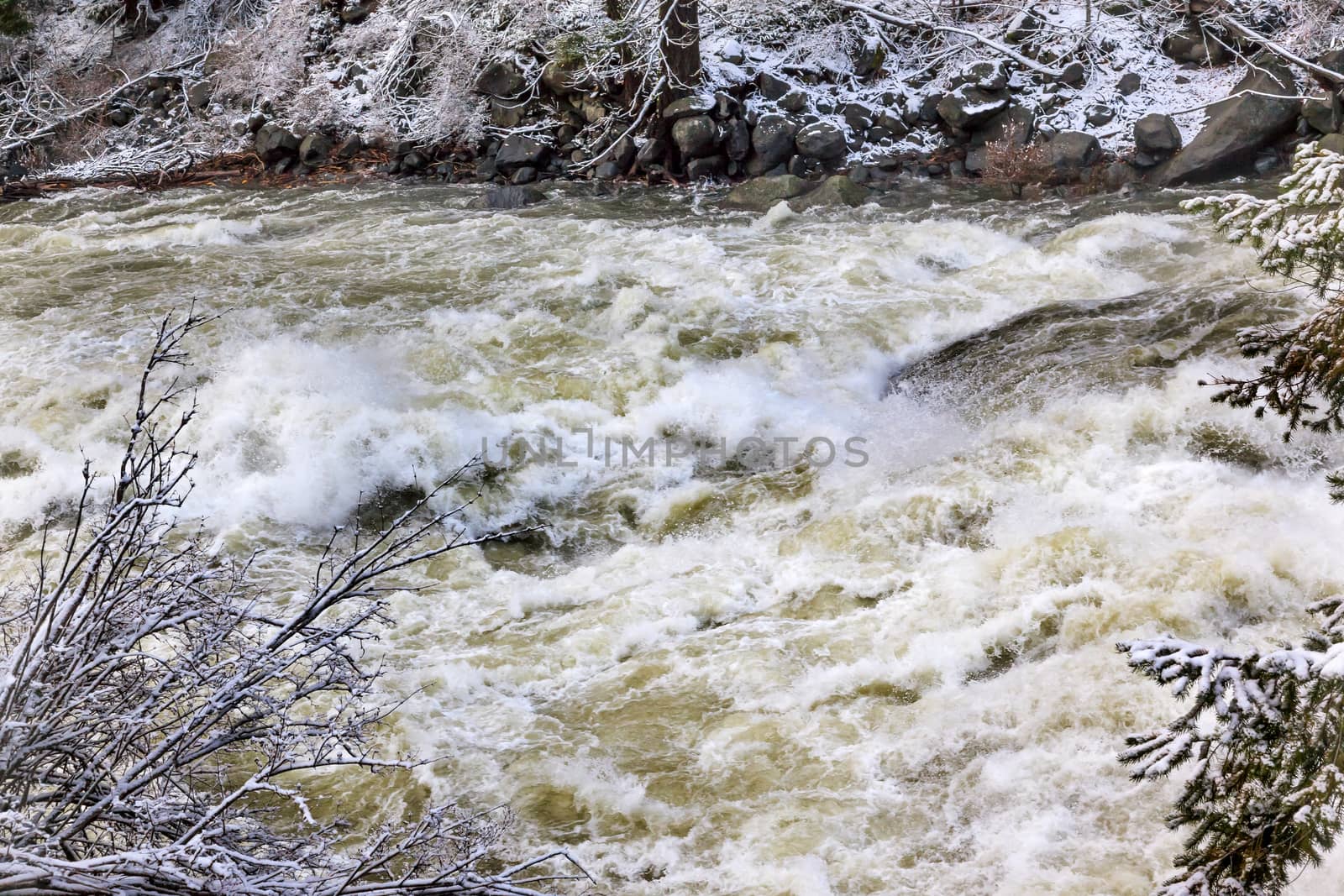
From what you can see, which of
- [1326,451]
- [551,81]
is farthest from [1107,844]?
[551,81]

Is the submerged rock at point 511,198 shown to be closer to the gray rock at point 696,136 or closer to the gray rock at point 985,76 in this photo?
the gray rock at point 696,136

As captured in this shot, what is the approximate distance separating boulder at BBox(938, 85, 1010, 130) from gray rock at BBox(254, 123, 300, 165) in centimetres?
894

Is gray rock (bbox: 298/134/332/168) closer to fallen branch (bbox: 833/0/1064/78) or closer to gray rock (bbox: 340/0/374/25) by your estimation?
gray rock (bbox: 340/0/374/25)

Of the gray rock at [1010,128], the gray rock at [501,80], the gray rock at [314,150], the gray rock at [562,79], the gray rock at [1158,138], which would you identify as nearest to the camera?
the gray rock at [1158,138]

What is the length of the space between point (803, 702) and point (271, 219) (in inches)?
390

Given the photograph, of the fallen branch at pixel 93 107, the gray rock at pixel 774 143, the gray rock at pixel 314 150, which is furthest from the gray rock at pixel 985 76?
the fallen branch at pixel 93 107

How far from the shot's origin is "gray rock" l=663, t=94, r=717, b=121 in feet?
43.3

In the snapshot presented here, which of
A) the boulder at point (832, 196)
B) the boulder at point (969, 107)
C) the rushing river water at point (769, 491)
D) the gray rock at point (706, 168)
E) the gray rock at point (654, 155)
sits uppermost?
the boulder at point (969, 107)

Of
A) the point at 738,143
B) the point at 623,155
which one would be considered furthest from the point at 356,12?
the point at 738,143

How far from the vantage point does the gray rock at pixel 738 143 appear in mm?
13062

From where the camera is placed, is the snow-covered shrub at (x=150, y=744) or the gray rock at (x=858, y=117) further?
the gray rock at (x=858, y=117)

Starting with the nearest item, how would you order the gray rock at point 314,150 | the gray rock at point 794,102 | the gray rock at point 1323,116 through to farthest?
the gray rock at point 1323,116
the gray rock at point 794,102
the gray rock at point 314,150

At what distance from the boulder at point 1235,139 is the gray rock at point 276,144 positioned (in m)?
11.3

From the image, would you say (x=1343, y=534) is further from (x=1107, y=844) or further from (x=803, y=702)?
(x=803, y=702)
